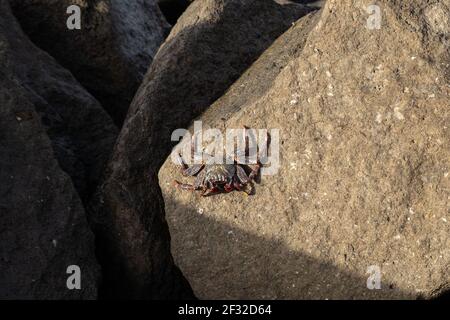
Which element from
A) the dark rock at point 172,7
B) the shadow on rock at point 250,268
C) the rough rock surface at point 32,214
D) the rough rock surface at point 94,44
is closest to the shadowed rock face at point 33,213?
the rough rock surface at point 32,214

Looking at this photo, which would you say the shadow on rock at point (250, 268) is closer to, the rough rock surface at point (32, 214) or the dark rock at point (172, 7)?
the rough rock surface at point (32, 214)

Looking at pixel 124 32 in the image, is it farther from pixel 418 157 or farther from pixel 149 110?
pixel 418 157

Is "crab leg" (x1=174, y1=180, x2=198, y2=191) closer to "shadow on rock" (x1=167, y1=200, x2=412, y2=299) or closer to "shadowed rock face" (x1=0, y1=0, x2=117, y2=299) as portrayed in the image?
"shadow on rock" (x1=167, y1=200, x2=412, y2=299)

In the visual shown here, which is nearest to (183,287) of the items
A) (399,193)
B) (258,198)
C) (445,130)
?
(258,198)

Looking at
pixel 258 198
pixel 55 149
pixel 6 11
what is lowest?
pixel 258 198

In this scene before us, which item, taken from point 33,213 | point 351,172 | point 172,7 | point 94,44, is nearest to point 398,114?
point 351,172

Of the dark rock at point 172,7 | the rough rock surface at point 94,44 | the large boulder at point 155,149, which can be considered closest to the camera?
the large boulder at point 155,149
